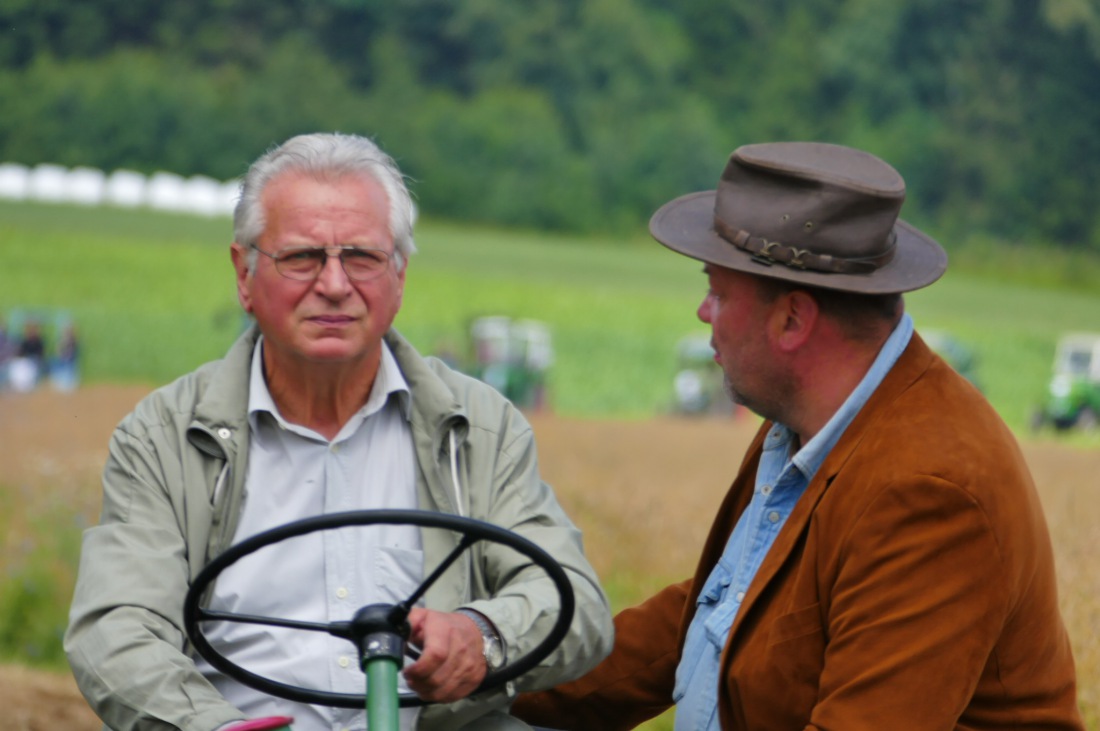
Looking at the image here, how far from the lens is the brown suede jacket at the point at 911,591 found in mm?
2312

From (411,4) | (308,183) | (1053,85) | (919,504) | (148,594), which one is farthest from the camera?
(411,4)

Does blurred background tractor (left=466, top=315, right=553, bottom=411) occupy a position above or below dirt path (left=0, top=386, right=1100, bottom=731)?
above

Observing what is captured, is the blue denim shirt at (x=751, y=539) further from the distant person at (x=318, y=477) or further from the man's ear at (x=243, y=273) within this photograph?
the man's ear at (x=243, y=273)

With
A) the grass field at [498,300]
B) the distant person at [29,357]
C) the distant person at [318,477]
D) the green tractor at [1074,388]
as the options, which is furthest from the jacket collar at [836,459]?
the distant person at [29,357]

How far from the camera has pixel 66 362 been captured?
346 inches

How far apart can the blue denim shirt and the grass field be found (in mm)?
5734

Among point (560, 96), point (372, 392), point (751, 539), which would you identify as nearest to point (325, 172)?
point (372, 392)

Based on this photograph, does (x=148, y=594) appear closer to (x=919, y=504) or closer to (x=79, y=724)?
(x=919, y=504)

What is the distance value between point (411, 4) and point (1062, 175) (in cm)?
405

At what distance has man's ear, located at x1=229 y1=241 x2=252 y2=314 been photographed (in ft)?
9.12

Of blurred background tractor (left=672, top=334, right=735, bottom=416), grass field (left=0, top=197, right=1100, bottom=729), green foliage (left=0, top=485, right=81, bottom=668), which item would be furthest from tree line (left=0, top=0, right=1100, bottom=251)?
green foliage (left=0, top=485, right=81, bottom=668)

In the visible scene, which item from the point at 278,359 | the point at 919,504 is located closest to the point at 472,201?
→ the point at 278,359

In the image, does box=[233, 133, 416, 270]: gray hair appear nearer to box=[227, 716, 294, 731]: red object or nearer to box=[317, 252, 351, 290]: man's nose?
box=[317, 252, 351, 290]: man's nose

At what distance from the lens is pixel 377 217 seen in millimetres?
2742
